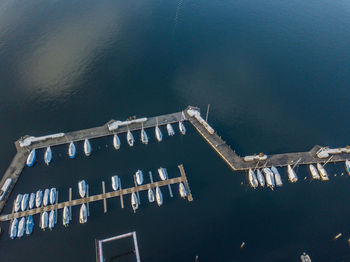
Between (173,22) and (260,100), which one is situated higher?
(173,22)

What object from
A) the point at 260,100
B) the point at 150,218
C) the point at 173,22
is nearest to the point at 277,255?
the point at 150,218

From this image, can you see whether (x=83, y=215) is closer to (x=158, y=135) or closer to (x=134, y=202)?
(x=134, y=202)

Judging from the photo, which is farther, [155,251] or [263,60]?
[263,60]

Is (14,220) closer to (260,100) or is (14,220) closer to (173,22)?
(260,100)

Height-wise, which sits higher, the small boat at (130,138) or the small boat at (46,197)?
the small boat at (130,138)

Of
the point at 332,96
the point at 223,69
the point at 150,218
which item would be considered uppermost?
the point at 223,69

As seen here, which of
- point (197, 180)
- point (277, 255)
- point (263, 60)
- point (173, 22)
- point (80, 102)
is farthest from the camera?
point (173, 22)

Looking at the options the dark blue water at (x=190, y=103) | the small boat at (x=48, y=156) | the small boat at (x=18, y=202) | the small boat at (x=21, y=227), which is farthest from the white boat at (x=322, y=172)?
the small boat at (x=18, y=202)

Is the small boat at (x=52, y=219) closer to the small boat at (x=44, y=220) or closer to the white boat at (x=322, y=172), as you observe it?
the small boat at (x=44, y=220)

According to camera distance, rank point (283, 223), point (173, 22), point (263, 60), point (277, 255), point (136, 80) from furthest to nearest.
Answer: point (173, 22) → point (263, 60) → point (136, 80) → point (283, 223) → point (277, 255)

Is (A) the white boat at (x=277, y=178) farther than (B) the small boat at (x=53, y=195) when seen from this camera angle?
Yes
